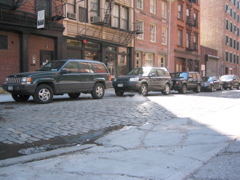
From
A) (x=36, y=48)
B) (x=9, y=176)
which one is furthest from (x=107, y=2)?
(x=9, y=176)

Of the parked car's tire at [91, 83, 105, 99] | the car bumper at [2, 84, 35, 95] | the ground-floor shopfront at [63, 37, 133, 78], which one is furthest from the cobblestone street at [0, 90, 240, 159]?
the ground-floor shopfront at [63, 37, 133, 78]

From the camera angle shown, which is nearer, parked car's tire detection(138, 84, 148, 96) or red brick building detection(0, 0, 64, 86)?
parked car's tire detection(138, 84, 148, 96)

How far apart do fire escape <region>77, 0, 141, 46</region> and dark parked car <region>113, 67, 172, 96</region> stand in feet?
21.4

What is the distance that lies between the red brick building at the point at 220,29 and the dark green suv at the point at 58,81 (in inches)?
1475

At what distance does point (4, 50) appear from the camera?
15.4 meters

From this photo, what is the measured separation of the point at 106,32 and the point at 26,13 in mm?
8137

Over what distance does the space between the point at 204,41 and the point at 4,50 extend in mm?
40096

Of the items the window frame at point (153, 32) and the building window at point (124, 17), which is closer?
the building window at point (124, 17)

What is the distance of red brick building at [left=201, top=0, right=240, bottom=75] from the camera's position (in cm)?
4553

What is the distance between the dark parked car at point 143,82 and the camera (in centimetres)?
1466

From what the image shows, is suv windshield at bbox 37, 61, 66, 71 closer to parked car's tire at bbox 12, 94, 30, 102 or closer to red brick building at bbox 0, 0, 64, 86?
parked car's tire at bbox 12, 94, 30, 102

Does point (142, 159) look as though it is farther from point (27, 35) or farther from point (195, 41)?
point (195, 41)

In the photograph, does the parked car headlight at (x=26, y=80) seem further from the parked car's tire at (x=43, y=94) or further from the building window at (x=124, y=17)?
the building window at (x=124, y=17)

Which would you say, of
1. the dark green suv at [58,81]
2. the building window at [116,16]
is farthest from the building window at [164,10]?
the dark green suv at [58,81]
